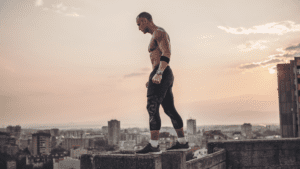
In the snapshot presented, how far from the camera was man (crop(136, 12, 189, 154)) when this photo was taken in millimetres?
3609

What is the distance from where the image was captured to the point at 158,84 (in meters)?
3.74

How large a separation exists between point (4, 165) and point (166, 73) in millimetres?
95386

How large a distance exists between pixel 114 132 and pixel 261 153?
13948 cm

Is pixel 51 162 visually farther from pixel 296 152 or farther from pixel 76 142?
pixel 296 152

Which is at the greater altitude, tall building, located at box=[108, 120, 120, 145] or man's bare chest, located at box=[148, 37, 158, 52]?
man's bare chest, located at box=[148, 37, 158, 52]

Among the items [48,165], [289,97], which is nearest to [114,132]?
[48,165]

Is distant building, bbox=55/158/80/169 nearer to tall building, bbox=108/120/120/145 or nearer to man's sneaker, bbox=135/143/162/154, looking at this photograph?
tall building, bbox=108/120/120/145

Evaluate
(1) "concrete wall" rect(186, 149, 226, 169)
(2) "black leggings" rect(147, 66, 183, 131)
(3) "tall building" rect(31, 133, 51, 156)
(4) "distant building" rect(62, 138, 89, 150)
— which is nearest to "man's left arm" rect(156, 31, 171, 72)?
(2) "black leggings" rect(147, 66, 183, 131)

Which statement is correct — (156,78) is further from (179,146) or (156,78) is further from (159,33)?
(179,146)

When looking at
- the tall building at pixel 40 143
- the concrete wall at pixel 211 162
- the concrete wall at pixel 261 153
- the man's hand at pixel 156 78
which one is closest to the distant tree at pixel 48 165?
the tall building at pixel 40 143

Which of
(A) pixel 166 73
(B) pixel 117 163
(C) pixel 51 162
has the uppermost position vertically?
(A) pixel 166 73

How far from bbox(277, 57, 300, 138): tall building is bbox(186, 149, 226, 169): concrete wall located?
134ft

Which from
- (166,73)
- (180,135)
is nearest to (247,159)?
(180,135)

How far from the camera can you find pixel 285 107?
46062mm
